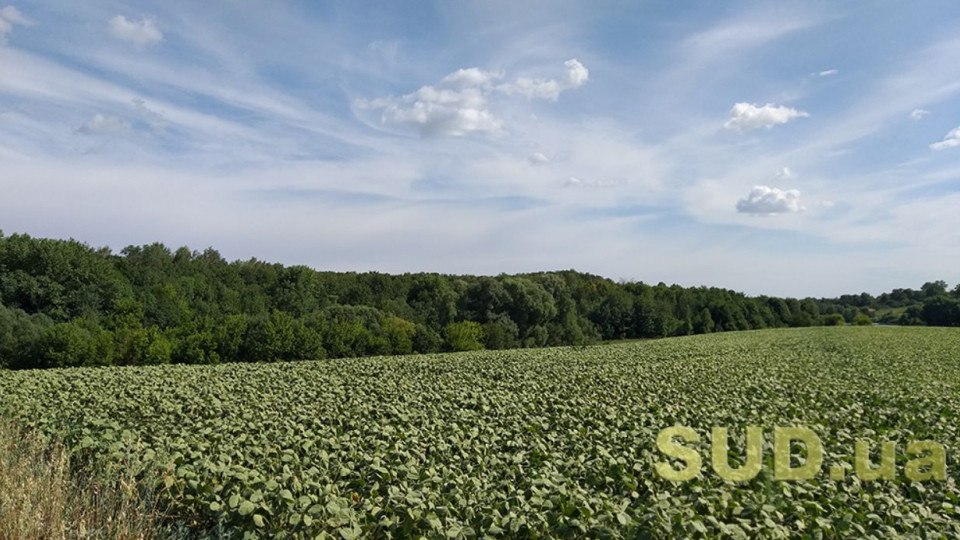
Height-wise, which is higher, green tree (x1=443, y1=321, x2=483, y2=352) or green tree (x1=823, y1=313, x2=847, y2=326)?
green tree (x1=823, y1=313, x2=847, y2=326)

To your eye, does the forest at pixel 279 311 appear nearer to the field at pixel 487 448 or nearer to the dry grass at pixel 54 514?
the field at pixel 487 448

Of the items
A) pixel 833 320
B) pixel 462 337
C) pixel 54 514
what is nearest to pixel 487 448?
pixel 54 514

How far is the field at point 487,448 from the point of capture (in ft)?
13.1

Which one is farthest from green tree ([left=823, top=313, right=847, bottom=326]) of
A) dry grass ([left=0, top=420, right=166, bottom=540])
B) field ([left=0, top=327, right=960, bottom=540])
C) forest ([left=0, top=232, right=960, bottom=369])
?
dry grass ([left=0, top=420, right=166, bottom=540])

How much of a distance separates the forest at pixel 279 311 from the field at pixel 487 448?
9.52m

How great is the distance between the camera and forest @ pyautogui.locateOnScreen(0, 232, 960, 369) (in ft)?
69.7

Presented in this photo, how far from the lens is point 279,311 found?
24.5 m

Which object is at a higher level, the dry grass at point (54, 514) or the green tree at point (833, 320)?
the green tree at point (833, 320)

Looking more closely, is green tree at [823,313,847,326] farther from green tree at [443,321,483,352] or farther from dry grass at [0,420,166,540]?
dry grass at [0,420,166,540]

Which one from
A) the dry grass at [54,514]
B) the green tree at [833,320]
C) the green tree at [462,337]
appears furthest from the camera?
the green tree at [833,320]

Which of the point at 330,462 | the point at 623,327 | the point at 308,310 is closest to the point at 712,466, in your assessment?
the point at 330,462

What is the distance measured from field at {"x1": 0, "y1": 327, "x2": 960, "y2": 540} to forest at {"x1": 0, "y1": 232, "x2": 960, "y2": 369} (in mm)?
9523

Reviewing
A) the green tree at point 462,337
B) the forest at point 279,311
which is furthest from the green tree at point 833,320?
the green tree at point 462,337

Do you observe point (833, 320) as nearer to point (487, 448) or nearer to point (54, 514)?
point (487, 448)
